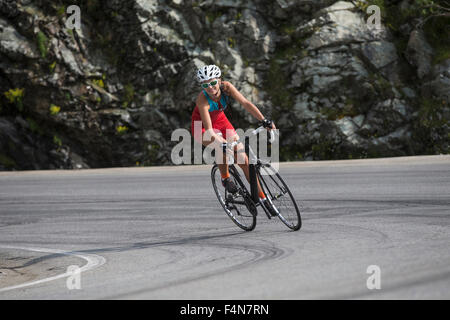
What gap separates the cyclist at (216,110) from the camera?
295 inches

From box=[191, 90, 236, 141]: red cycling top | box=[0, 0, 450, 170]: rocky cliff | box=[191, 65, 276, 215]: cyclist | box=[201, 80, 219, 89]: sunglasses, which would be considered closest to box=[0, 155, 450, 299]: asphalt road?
box=[191, 65, 276, 215]: cyclist

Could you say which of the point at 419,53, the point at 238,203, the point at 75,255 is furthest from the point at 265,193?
the point at 419,53

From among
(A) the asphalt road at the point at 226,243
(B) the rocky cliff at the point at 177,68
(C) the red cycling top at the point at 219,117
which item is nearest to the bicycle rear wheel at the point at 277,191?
(A) the asphalt road at the point at 226,243

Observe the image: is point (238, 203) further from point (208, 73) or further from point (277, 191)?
point (208, 73)

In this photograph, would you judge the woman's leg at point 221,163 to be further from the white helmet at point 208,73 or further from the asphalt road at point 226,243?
the asphalt road at point 226,243

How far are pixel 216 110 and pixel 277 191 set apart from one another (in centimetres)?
127

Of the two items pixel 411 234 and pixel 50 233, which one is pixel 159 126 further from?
pixel 411 234

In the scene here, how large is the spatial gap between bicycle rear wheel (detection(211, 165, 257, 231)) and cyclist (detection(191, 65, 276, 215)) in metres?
0.20

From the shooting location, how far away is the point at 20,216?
1165 centimetres

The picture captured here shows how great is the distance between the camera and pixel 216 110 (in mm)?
7754

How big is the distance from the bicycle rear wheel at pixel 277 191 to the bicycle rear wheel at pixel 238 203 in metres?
0.27

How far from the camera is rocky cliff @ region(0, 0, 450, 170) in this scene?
21.1m

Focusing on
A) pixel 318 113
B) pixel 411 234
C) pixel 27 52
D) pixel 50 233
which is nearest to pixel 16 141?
pixel 27 52

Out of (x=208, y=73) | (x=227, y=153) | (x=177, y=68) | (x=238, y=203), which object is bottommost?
(x=238, y=203)
